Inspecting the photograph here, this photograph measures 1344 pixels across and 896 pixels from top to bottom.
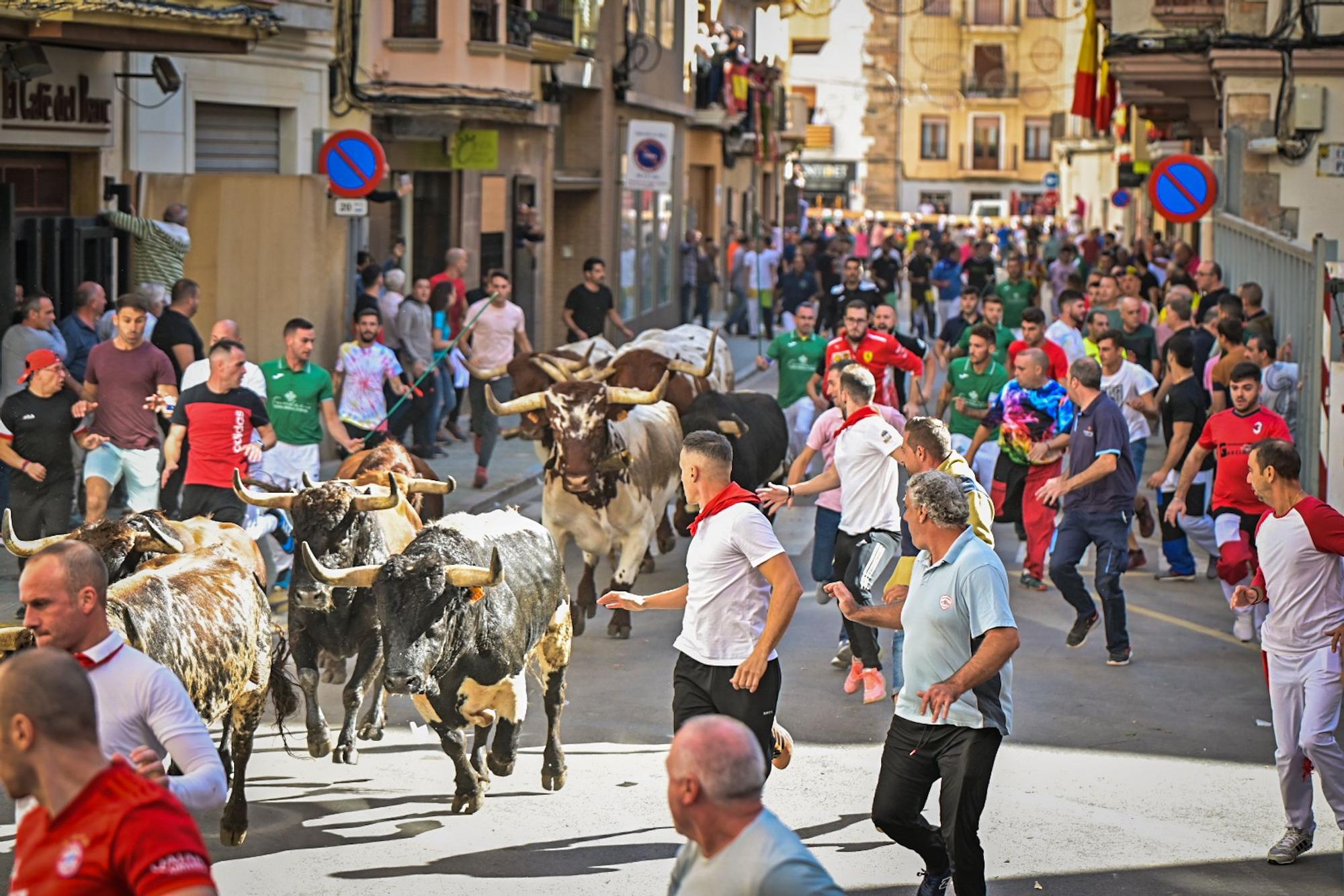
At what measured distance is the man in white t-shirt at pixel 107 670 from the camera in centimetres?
525

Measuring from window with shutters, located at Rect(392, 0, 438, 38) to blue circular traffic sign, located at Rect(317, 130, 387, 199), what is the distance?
385 cm

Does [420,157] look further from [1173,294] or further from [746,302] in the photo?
[746,302]

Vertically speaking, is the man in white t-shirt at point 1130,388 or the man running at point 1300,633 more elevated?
the man in white t-shirt at point 1130,388

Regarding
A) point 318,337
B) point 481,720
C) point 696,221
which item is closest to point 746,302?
point 696,221

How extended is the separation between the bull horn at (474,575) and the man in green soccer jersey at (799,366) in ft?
27.6

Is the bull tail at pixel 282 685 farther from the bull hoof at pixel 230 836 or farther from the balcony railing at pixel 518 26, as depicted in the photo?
the balcony railing at pixel 518 26

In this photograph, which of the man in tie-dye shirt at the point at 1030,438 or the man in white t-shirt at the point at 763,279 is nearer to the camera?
the man in tie-dye shirt at the point at 1030,438

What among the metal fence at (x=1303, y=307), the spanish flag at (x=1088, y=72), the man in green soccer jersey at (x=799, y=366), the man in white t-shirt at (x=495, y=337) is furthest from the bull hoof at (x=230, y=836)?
the spanish flag at (x=1088, y=72)

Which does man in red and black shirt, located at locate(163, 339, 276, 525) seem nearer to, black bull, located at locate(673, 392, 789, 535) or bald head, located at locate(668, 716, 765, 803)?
black bull, located at locate(673, 392, 789, 535)

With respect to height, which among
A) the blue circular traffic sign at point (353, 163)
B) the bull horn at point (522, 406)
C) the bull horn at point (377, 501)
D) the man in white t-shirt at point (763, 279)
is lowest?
the bull horn at point (377, 501)

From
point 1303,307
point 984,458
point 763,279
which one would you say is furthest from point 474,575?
point 763,279

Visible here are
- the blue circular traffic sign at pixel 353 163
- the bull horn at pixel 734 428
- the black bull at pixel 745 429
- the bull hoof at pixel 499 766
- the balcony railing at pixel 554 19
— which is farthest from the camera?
the balcony railing at pixel 554 19

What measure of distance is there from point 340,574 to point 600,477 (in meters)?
4.01

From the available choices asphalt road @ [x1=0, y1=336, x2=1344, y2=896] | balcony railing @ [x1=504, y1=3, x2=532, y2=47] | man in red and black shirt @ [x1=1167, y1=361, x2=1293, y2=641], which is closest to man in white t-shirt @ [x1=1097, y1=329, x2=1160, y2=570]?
man in red and black shirt @ [x1=1167, y1=361, x2=1293, y2=641]
